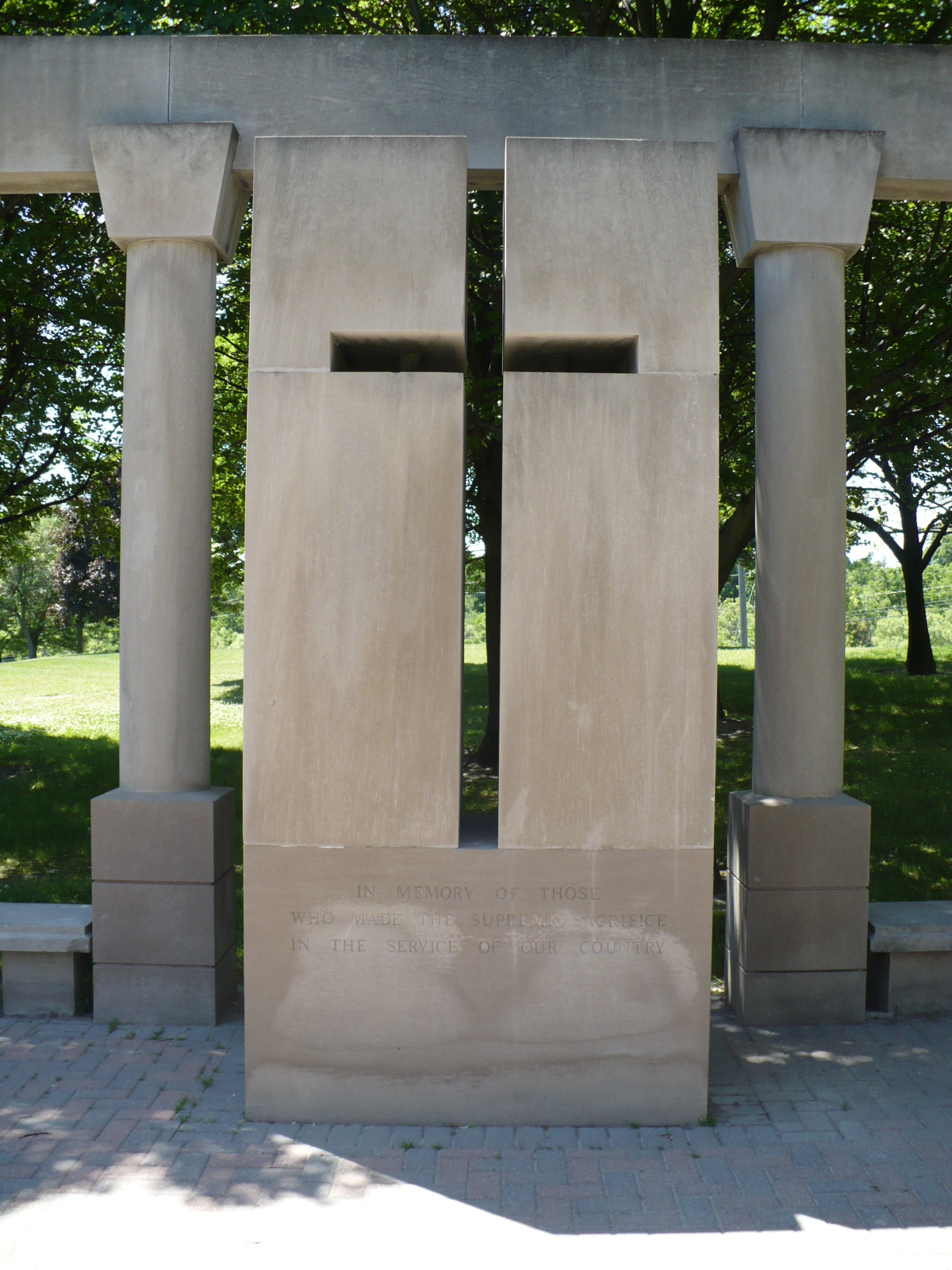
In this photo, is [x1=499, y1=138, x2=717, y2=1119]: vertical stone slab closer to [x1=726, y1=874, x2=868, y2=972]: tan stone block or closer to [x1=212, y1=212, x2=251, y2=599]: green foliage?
[x1=726, y1=874, x2=868, y2=972]: tan stone block

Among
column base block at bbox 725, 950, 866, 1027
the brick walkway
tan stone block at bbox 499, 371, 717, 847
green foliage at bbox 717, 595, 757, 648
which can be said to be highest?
green foliage at bbox 717, 595, 757, 648

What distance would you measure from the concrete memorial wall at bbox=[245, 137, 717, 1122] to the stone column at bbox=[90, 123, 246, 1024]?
139 cm

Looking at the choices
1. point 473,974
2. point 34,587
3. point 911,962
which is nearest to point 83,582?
point 34,587

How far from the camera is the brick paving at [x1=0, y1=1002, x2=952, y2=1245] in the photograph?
13.8 ft

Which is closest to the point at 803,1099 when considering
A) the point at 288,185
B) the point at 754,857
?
the point at 754,857

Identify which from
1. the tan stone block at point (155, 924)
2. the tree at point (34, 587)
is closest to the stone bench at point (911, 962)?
the tan stone block at point (155, 924)

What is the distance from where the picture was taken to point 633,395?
4.81 m

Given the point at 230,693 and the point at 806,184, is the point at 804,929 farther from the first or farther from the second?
the point at 230,693

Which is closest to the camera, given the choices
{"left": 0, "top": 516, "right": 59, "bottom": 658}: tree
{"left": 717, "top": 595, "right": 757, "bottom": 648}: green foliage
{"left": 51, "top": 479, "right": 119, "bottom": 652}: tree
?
{"left": 51, "top": 479, "right": 119, "bottom": 652}: tree

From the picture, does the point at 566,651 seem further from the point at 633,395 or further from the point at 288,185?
the point at 288,185

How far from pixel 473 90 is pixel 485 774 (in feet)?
27.9

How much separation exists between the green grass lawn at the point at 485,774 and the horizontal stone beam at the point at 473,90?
14.5 ft

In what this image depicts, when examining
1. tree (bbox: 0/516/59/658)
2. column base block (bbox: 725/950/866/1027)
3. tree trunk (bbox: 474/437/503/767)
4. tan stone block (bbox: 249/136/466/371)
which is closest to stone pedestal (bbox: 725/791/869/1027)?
column base block (bbox: 725/950/866/1027)

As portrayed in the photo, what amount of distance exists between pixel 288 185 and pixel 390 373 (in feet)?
3.19
